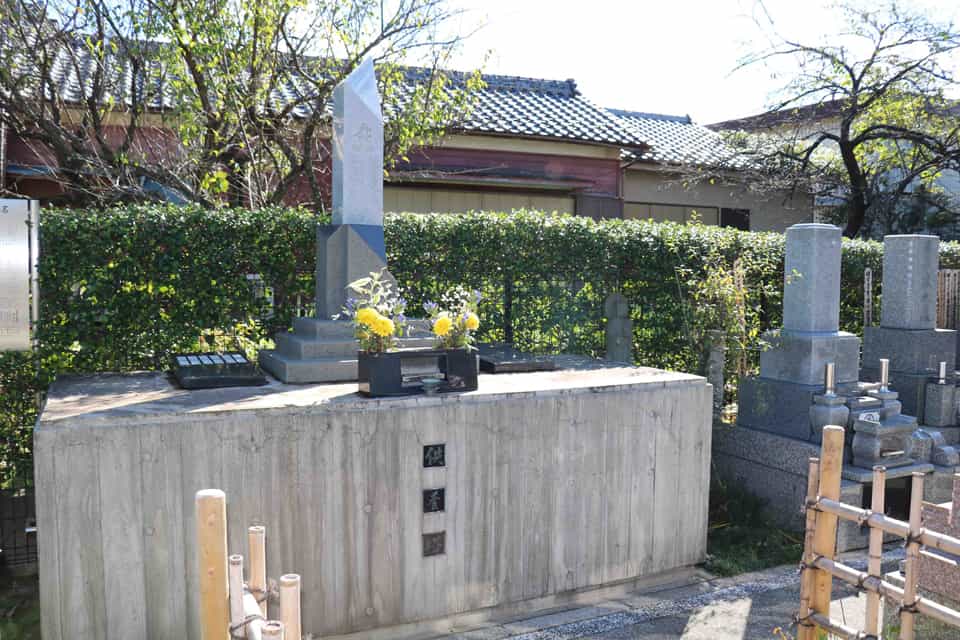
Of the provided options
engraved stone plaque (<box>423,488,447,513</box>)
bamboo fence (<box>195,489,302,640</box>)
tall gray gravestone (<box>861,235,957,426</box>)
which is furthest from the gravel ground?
tall gray gravestone (<box>861,235,957,426</box>)

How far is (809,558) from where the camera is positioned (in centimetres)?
335

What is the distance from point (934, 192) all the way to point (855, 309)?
7438 mm

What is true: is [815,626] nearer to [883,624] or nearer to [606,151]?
[883,624]

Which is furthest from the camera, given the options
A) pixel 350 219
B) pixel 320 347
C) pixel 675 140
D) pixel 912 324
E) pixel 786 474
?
pixel 675 140

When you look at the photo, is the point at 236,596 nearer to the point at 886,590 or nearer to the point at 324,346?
the point at 886,590

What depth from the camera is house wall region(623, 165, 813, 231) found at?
1450cm

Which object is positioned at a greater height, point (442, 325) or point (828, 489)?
point (442, 325)

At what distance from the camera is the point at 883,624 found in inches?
146

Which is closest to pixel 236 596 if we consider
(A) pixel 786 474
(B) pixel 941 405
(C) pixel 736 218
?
(A) pixel 786 474

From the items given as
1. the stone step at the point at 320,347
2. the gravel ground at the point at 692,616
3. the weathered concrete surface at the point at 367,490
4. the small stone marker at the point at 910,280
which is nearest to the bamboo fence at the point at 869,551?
the gravel ground at the point at 692,616

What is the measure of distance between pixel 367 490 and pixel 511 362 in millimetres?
1534

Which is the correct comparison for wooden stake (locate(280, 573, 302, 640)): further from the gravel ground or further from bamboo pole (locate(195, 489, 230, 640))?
the gravel ground

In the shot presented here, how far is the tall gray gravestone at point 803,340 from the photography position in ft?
20.3


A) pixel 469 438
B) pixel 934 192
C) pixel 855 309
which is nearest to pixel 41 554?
pixel 469 438
